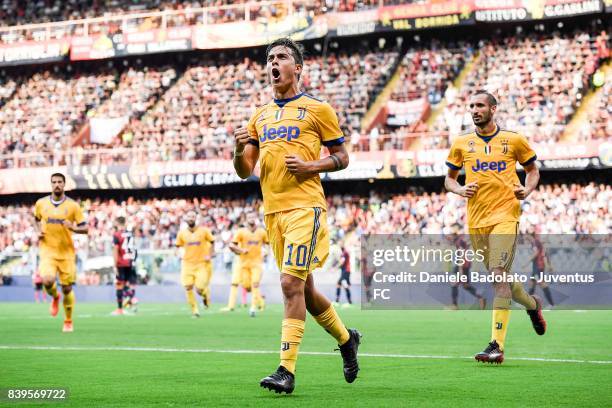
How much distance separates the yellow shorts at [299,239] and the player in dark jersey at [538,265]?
61.7 ft

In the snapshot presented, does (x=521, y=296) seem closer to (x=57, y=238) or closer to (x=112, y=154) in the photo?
(x=57, y=238)

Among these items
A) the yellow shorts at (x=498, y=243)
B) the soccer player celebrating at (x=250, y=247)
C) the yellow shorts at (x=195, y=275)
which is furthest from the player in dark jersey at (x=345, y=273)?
the yellow shorts at (x=498, y=243)

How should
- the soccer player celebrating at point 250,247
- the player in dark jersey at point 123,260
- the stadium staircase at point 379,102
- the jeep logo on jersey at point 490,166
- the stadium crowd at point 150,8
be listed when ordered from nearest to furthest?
1. the jeep logo on jersey at point 490,166
2. the soccer player celebrating at point 250,247
3. the player in dark jersey at point 123,260
4. the stadium staircase at point 379,102
5. the stadium crowd at point 150,8

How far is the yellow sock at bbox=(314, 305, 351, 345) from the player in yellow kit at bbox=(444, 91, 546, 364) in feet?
9.91

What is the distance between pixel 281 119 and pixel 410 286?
65.8 ft

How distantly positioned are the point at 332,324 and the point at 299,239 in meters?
0.88

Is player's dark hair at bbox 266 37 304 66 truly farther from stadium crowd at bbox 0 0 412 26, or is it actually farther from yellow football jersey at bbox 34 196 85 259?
stadium crowd at bbox 0 0 412 26

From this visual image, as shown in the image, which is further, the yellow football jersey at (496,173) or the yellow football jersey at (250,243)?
the yellow football jersey at (250,243)

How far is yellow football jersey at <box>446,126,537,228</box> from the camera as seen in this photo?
38.3ft

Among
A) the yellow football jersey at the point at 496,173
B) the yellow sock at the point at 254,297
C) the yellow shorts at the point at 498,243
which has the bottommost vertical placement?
the yellow sock at the point at 254,297

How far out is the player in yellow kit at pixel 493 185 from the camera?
11461mm

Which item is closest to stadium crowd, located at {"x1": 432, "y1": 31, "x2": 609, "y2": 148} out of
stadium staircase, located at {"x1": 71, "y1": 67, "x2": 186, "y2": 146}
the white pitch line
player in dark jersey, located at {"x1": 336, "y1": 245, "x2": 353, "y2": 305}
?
player in dark jersey, located at {"x1": 336, "y1": 245, "x2": 353, "y2": 305}

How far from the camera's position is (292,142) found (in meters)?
8.58

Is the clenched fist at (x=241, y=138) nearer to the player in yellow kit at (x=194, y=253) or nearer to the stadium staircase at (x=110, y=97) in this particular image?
the player in yellow kit at (x=194, y=253)
